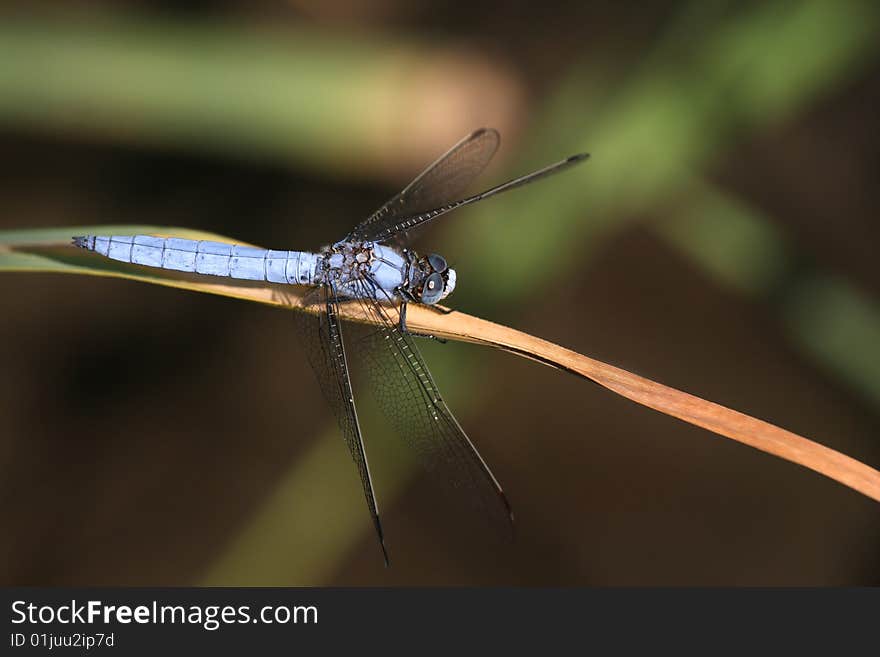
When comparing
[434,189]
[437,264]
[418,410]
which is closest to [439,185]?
[434,189]

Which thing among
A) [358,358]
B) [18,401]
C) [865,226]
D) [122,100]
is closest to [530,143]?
[358,358]

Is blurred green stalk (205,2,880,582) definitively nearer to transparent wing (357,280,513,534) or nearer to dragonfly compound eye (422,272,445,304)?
dragonfly compound eye (422,272,445,304)

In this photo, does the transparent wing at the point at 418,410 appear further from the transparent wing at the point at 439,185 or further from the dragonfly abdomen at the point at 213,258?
the transparent wing at the point at 439,185

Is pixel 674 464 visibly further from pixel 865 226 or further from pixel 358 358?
pixel 358 358

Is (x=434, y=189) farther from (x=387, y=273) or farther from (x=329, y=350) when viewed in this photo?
(x=329, y=350)

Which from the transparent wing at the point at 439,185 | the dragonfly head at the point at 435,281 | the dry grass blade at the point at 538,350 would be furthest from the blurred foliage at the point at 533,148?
the dry grass blade at the point at 538,350

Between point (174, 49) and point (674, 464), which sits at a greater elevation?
point (174, 49)

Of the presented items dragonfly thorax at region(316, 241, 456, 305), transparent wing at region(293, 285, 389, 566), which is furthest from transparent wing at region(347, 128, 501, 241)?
transparent wing at region(293, 285, 389, 566)
